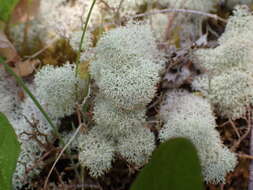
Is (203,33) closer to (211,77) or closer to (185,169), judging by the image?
(211,77)

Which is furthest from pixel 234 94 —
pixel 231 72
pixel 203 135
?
pixel 203 135

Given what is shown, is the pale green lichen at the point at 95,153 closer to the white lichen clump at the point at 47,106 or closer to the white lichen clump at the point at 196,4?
the white lichen clump at the point at 47,106

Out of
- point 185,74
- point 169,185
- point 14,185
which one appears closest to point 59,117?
point 14,185

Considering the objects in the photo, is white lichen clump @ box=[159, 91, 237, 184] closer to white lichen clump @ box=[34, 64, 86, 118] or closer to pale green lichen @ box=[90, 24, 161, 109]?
pale green lichen @ box=[90, 24, 161, 109]

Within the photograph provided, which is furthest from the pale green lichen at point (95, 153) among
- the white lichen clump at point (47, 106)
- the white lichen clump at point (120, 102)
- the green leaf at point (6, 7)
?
the green leaf at point (6, 7)

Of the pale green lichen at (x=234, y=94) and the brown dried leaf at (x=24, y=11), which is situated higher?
the brown dried leaf at (x=24, y=11)
